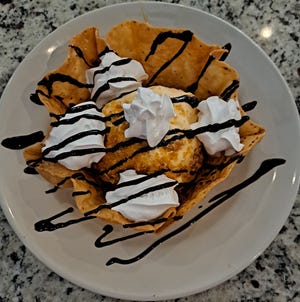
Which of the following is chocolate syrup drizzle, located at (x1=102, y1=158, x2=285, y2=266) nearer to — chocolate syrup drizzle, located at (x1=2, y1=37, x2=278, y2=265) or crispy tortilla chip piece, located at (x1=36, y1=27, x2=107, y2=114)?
chocolate syrup drizzle, located at (x1=2, y1=37, x2=278, y2=265)

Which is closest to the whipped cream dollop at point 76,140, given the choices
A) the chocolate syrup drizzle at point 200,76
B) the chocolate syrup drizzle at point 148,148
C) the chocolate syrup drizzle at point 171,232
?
the chocolate syrup drizzle at point 148,148

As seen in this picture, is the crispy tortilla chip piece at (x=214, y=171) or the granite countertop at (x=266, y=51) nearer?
the crispy tortilla chip piece at (x=214, y=171)

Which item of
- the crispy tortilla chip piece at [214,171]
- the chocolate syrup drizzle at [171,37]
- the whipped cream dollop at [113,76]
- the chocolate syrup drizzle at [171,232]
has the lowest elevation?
the chocolate syrup drizzle at [171,232]

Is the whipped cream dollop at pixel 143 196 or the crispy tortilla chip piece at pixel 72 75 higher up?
the crispy tortilla chip piece at pixel 72 75

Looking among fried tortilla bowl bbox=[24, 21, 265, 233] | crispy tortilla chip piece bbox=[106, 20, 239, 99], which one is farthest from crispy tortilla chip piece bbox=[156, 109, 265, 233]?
crispy tortilla chip piece bbox=[106, 20, 239, 99]

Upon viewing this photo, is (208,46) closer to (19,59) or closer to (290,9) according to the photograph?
(290,9)

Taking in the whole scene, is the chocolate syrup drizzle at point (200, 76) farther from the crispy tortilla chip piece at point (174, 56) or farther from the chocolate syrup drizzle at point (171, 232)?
the chocolate syrup drizzle at point (171, 232)
